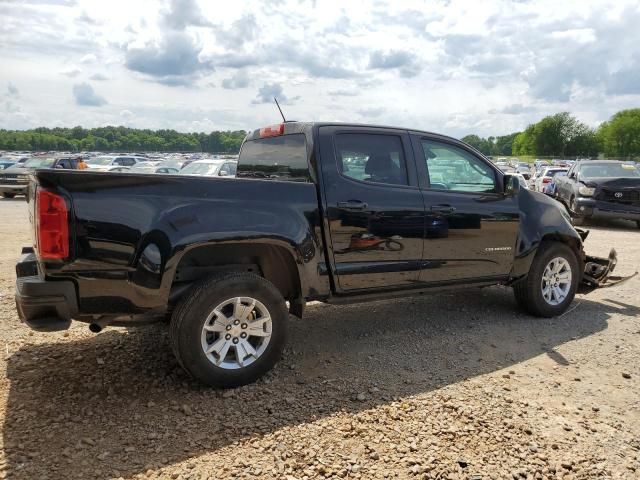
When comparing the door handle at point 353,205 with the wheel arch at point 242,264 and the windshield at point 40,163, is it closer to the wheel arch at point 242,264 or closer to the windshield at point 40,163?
the wheel arch at point 242,264

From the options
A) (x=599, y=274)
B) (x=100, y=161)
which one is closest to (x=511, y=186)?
(x=599, y=274)

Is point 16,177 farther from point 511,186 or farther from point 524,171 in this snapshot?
point 524,171

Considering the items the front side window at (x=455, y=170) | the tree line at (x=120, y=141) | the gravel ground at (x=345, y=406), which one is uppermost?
the tree line at (x=120, y=141)

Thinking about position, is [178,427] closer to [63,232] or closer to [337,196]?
[63,232]

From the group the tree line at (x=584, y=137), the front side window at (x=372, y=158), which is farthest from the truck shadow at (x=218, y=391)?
the tree line at (x=584, y=137)

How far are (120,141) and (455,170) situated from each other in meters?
98.2

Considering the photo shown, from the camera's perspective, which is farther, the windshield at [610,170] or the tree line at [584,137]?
the tree line at [584,137]

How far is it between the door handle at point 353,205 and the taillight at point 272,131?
37.7 inches

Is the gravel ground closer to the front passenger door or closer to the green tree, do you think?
the front passenger door

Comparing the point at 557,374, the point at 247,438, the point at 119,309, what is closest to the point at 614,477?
the point at 557,374

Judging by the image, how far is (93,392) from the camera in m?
3.61

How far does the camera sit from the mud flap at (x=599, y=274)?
5.84m

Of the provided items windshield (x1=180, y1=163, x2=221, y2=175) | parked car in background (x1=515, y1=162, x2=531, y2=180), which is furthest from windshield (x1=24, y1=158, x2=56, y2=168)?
parked car in background (x1=515, y1=162, x2=531, y2=180)

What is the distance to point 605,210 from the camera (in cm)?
1255
